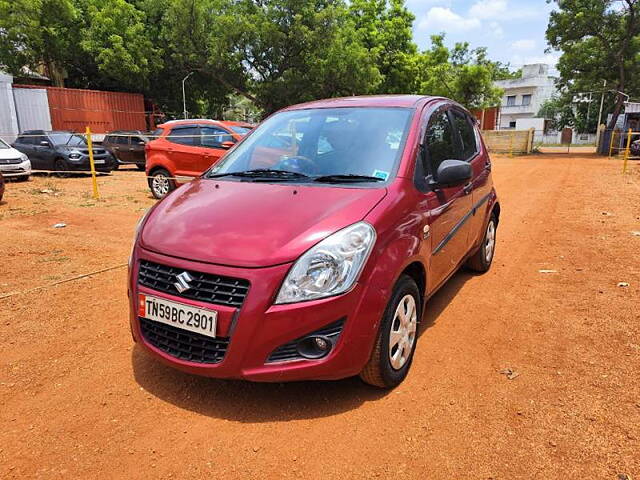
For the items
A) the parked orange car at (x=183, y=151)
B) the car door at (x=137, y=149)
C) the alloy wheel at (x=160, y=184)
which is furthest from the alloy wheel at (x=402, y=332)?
the car door at (x=137, y=149)

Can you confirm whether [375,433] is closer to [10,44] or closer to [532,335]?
[532,335]

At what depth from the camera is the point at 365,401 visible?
2.64 meters

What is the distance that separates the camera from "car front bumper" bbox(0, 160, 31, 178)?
13234mm

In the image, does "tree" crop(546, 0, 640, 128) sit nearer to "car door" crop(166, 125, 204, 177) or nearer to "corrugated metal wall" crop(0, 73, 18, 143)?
"car door" crop(166, 125, 204, 177)

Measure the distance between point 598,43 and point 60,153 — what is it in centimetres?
2927

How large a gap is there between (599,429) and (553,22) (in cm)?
3252

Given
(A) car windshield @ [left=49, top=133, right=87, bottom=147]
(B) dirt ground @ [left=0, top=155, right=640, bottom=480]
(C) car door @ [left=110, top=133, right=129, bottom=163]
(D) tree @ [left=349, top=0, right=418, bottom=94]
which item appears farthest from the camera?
(D) tree @ [left=349, top=0, right=418, bottom=94]

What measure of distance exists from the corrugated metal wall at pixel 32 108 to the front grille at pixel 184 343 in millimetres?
24968

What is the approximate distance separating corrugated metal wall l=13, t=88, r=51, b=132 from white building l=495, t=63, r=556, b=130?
5242 cm

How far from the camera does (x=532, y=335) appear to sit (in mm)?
3480

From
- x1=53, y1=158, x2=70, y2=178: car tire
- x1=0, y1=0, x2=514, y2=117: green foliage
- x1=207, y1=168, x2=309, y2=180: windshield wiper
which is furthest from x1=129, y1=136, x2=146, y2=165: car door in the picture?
x1=207, y1=168, x2=309, y2=180: windshield wiper

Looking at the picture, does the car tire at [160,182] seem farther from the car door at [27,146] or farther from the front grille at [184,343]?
the front grille at [184,343]

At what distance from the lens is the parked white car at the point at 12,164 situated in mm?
13266

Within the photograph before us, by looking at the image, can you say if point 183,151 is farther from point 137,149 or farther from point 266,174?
point 137,149
